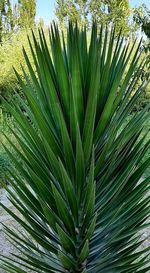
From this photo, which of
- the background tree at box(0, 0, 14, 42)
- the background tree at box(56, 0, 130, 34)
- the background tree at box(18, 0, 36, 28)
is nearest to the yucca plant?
the background tree at box(56, 0, 130, 34)

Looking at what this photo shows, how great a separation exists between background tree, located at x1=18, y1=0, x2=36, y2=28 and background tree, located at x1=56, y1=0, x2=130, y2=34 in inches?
70.3

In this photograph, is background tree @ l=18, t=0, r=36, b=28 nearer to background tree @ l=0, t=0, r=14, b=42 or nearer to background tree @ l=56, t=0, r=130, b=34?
background tree @ l=0, t=0, r=14, b=42

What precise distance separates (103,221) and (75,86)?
493mm

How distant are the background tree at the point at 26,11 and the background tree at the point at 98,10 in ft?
5.86

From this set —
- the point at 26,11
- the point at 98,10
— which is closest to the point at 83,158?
the point at 98,10

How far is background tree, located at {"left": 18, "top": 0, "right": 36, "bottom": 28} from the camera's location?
2100 centimetres

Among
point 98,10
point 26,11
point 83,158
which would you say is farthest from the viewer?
point 26,11

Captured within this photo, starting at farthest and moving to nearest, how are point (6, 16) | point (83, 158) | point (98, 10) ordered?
1. point (6, 16)
2. point (98, 10)
3. point (83, 158)

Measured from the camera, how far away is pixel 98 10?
20766 mm

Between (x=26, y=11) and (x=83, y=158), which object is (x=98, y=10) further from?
(x=83, y=158)

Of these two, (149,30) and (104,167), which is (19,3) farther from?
(104,167)

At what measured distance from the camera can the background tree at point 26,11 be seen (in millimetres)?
21000

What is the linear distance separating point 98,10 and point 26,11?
15.2ft

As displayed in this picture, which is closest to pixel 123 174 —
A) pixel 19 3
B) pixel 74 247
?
pixel 74 247
